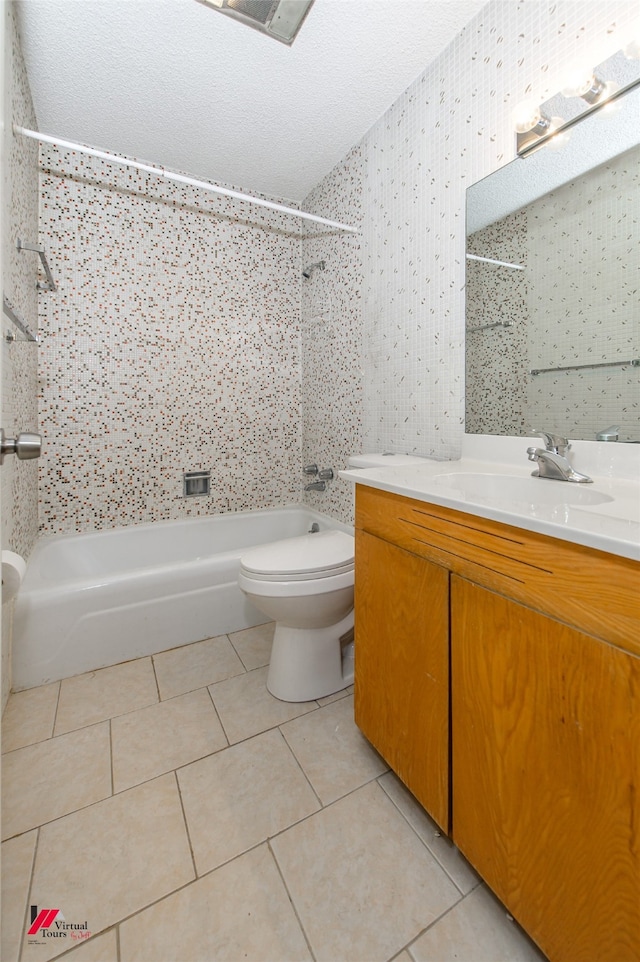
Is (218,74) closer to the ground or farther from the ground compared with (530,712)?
farther from the ground

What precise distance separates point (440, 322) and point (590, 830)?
4.85 ft

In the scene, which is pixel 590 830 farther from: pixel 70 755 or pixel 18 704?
pixel 18 704

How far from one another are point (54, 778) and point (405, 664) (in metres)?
1.05

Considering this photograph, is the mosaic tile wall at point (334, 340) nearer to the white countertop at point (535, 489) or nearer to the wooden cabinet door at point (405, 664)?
the white countertop at point (535, 489)

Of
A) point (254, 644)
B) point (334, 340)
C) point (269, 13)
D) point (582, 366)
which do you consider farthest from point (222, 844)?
point (269, 13)

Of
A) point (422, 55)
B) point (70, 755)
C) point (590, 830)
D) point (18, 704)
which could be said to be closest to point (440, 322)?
point (422, 55)

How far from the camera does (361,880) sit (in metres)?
0.90

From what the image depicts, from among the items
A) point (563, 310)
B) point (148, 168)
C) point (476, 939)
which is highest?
point (148, 168)

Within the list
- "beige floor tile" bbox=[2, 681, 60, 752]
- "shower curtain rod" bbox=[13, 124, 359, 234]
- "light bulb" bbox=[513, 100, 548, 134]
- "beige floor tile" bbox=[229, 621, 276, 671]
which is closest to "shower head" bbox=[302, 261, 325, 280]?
"shower curtain rod" bbox=[13, 124, 359, 234]

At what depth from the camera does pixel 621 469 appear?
104 centimetres

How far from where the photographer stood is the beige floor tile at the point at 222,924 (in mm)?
777

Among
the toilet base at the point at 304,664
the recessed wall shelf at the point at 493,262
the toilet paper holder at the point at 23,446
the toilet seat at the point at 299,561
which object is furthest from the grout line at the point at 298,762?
the recessed wall shelf at the point at 493,262

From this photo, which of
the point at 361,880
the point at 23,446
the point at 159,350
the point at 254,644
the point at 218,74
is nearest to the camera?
the point at 23,446

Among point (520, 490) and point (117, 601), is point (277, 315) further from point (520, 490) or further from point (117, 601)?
point (520, 490)
